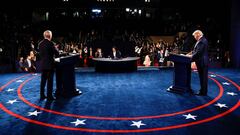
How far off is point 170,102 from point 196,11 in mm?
12314

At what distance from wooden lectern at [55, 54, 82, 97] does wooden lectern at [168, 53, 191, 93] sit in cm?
286

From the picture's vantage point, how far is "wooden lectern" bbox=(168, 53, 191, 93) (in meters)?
7.41

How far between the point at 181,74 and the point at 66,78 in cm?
322

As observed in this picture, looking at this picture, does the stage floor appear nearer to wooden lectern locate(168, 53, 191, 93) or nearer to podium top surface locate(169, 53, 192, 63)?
wooden lectern locate(168, 53, 191, 93)

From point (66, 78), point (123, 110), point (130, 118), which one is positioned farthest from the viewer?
point (66, 78)

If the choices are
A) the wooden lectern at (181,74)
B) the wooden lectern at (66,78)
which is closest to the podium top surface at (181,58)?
the wooden lectern at (181,74)

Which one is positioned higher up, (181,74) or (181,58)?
(181,58)

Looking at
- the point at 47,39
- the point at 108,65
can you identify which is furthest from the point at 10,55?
the point at 47,39

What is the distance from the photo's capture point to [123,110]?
609cm

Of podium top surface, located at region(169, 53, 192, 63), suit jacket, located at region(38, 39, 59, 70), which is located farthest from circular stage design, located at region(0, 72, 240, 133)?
podium top surface, located at region(169, 53, 192, 63)

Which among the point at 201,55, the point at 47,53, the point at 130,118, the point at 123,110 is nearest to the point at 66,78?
the point at 47,53

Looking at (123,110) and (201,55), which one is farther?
(201,55)

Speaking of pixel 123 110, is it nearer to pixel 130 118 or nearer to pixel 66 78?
pixel 130 118

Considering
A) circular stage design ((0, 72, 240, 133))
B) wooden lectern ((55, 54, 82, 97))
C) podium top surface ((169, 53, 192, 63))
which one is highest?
podium top surface ((169, 53, 192, 63))
